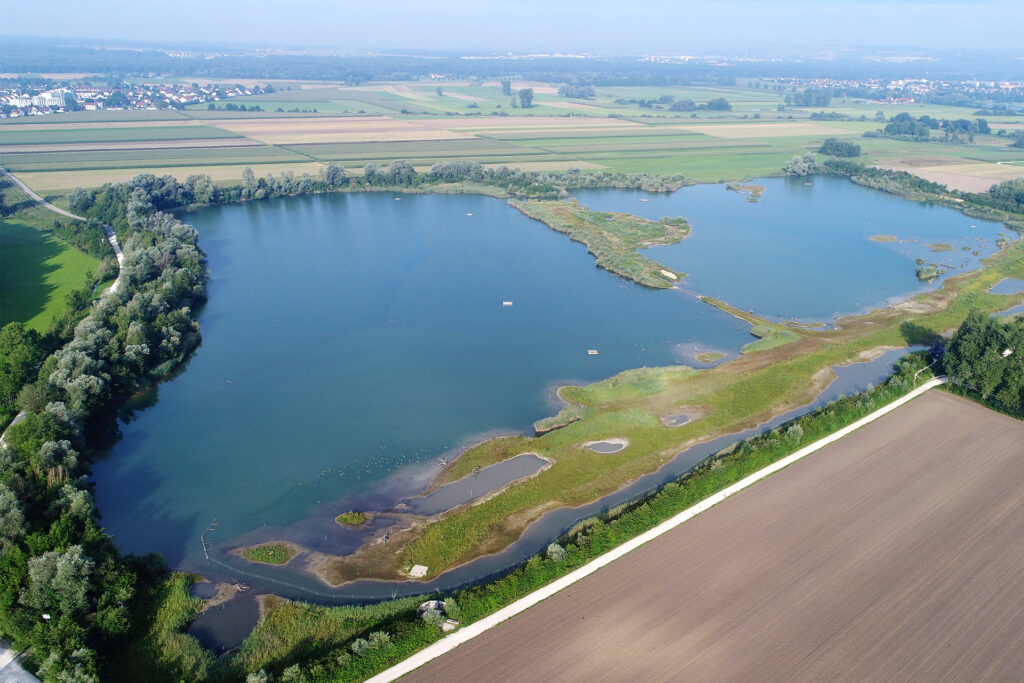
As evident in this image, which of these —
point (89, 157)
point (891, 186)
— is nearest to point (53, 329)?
point (89, 157)

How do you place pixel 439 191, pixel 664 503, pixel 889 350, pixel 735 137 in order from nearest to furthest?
pixel 664 503 → pixel 889 350 → pixel 439 191 → pixel 735 137

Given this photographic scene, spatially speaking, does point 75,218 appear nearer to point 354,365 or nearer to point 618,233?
point 354,365

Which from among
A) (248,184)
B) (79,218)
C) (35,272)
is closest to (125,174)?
(248,184)

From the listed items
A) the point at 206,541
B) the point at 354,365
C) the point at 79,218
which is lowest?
the point at 206,541

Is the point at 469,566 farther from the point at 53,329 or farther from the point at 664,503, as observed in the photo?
the point at 53,329

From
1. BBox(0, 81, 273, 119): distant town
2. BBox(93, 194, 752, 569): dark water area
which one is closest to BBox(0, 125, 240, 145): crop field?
BBox(0, 81, 273, 119): distant town
